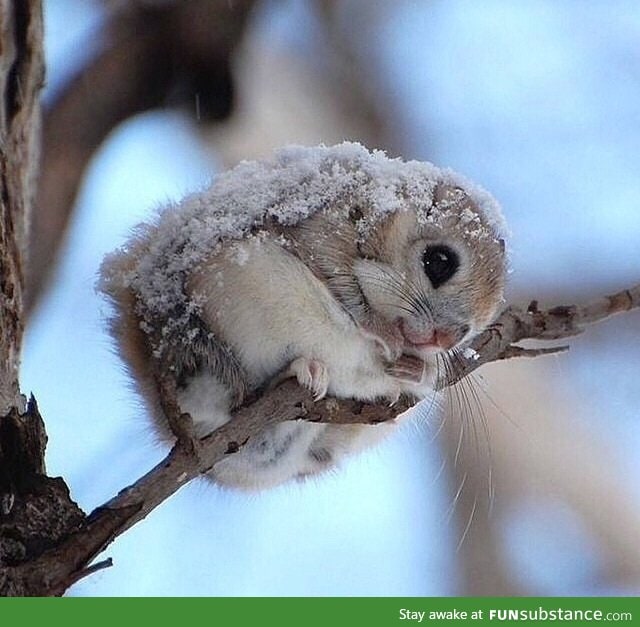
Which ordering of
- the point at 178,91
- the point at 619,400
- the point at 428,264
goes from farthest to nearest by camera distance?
the point at 619,400
the point at 178,91
the point at 428,264

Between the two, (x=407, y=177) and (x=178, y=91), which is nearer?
(x=407, y=177)

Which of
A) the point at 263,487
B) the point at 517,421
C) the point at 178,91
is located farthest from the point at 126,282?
the point at 517,421

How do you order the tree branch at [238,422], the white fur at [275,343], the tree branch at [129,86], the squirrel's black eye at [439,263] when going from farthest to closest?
the tree branch at [129,86] → the squirrel's black eye at [439,263] → the white fur at [275,343] → the tree branch at [238,422]

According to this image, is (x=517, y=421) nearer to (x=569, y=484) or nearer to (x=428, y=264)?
(x=569, y=484)

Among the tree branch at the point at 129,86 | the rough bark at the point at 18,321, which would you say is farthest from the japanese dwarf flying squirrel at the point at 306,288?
the tree branch at the point at 129,86

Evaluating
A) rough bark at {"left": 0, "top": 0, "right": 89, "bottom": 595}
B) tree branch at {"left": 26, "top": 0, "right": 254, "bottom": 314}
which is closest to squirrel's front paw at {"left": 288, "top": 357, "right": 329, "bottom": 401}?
rough bark at {"left": 0, "top": 0, "right": 89, "bottom": 595}
